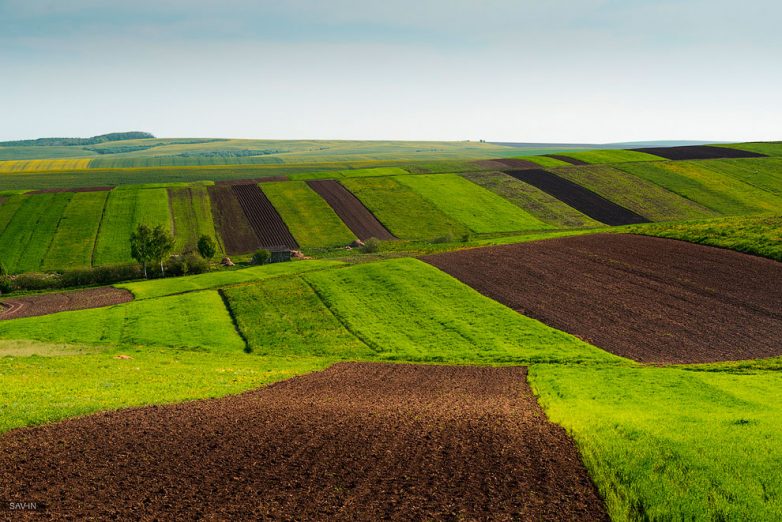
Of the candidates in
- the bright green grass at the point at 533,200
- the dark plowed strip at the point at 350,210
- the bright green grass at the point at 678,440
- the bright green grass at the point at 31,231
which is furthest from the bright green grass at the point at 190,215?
the bright green grass at the point at 678,440

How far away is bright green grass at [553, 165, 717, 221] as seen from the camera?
10931cm

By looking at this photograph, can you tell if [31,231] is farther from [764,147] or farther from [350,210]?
[764,147]

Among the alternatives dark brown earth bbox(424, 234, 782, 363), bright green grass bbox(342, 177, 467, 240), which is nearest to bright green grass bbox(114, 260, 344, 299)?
dark brown earth bbox(424, 234, 782, 363)

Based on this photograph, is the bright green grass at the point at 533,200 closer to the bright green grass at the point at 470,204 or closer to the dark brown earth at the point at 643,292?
the bright green grass at the point at 470,204

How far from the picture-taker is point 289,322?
5228 cm

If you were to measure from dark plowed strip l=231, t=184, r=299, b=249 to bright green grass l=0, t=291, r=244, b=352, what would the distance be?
125 ft

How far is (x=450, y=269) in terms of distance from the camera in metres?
65.4

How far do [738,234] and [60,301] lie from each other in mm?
77788

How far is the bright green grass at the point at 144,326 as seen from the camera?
4816cm

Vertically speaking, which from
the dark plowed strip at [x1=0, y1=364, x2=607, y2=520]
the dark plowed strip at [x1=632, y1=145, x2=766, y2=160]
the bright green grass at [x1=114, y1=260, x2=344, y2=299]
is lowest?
the bright green grass at [x1=114, y1=260, x2=344, y2=299]

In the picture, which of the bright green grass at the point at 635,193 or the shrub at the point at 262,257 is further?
the bright green grass at the point at 635,193

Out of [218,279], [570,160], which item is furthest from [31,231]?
[570,160]

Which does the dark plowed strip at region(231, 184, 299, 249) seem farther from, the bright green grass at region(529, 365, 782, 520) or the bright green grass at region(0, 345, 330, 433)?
the bright green grass at region(529, 365, 782, 520)

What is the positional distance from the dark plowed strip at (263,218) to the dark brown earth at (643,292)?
1420 inches
